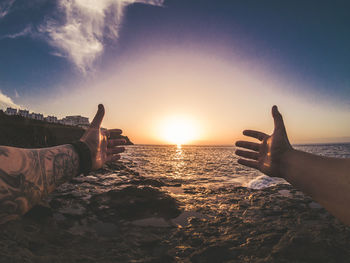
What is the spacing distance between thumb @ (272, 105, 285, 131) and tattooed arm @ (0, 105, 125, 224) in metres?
3.00

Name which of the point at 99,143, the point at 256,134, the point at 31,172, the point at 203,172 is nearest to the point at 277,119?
the point at 256,134

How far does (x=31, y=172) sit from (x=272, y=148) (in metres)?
3.22

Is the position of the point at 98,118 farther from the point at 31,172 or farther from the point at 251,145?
the point at 251,145

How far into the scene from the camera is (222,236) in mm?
2602

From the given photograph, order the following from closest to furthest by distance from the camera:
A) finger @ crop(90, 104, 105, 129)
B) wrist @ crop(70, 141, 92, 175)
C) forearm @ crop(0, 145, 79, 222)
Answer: forearm @ crop(0, 145, 79, 222) → wrist @ crop(70, 141, 92, 175) → finger @ crop(90, 104, 105, 129)

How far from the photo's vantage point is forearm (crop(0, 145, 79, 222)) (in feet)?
4.84

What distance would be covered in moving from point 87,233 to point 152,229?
1036mm

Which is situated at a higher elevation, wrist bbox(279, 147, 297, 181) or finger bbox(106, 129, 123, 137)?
finger bbox(106, 129, 123, 137)

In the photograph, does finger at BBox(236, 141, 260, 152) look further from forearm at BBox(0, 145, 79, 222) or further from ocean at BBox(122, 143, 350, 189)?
ocean at BBox(122, 143, 350, 189)

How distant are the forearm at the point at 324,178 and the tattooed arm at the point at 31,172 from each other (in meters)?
2.94

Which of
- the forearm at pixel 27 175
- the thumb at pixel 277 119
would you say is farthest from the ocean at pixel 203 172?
the forearm at pixel 27 175

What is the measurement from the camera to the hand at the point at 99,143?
8.80 ft

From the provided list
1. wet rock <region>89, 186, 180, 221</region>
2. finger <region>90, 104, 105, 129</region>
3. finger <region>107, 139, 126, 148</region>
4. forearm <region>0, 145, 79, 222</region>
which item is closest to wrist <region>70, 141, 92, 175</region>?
forearm <region>0, 145, 79, 222</region>

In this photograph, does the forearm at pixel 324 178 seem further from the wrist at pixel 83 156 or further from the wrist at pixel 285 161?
the wrist at pixel 83 156
